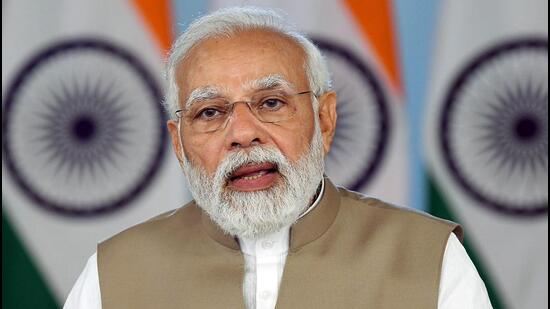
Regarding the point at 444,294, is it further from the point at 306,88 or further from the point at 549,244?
the point at 549,244

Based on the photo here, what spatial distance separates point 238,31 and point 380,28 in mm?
1419

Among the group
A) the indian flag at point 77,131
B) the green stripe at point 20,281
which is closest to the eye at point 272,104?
the indian flag at point 77,131

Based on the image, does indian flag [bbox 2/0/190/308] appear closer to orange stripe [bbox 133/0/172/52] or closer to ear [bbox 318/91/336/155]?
orange stripe [bbox 133/0/172/52]

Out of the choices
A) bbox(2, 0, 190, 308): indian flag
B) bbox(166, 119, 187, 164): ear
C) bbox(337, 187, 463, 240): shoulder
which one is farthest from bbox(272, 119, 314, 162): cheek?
bbox(2, 0, 190, 308): indian flag

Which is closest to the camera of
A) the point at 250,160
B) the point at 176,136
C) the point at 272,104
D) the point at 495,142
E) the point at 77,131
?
the point at 250,160

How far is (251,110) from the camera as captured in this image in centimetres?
284

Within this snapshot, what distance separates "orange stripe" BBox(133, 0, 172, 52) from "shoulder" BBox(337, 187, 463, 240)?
148 cm

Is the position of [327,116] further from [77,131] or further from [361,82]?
[77,131]

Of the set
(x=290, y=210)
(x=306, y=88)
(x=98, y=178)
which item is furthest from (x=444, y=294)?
(x=98, y=178)

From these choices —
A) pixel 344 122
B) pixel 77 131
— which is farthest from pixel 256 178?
pixel 77 131

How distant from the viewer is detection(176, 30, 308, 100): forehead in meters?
2.87

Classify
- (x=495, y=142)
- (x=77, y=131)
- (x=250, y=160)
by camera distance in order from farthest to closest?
1. (x=77, y=131)
2. (x=495, y=142)
3. (x=250, y=160)

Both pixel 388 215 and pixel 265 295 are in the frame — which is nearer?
pixel 265 295

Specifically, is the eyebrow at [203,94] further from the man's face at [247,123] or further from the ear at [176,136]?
the ear at [176,136]
